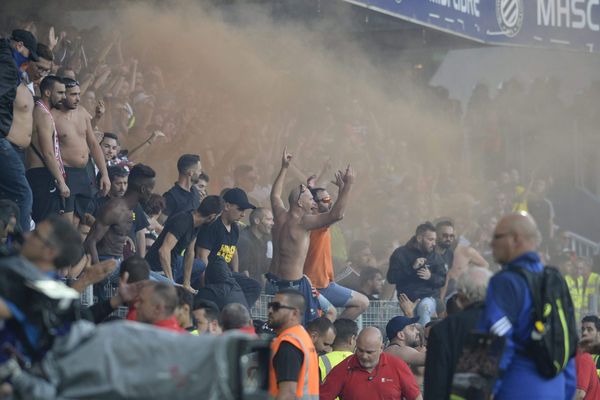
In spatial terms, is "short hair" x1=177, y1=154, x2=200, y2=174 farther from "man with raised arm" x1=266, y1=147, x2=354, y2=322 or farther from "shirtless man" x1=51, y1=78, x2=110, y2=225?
"shirtless man" x1=51, y1=78, x2=110, y2=225

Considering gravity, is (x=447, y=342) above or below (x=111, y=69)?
below

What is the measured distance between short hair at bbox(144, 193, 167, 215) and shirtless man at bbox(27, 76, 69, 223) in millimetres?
1303

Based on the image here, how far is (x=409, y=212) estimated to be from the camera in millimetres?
19703

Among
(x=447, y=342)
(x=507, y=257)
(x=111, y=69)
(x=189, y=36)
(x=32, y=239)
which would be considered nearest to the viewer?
(x=32, y=239)

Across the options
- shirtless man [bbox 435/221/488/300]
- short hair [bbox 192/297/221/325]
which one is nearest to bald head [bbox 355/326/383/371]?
short hair [bbox 192/297/221/325]

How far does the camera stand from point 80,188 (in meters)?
11.3

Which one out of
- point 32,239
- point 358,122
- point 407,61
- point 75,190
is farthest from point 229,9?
point 32,239

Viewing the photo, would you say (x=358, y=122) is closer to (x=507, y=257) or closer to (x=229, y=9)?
(x=229, y=9)

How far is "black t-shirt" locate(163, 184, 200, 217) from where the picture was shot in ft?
42.2

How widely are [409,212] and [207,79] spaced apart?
3828 millimetres

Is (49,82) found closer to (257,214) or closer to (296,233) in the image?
(296,233)

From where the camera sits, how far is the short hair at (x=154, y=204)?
12.0 metres

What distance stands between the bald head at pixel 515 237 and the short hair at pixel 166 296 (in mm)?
1670

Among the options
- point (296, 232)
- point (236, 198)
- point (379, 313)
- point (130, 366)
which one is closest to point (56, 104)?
point (236, 198)
